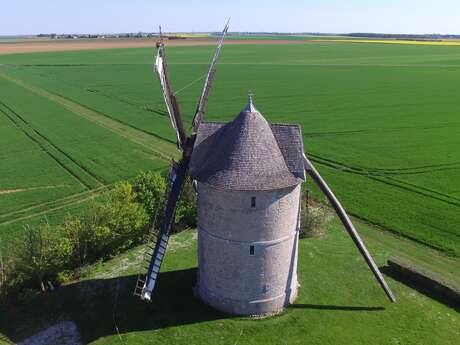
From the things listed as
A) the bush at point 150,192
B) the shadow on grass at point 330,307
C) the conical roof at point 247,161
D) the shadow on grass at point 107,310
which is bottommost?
the shadow on grass at point 107,310

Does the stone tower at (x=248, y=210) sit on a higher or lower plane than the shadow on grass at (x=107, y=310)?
higher

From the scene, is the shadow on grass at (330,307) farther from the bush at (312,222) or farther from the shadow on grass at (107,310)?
the bush at (312,222)

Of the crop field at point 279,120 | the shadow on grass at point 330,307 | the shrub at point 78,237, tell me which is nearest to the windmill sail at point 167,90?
the shrub at point 78,237

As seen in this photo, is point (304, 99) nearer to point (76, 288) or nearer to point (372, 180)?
point (372, 180)

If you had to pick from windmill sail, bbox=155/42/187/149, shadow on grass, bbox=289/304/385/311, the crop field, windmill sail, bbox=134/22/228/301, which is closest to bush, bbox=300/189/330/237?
the crop field

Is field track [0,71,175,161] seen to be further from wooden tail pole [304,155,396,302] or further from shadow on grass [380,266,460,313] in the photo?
shadow on grass [380,266,460,313]

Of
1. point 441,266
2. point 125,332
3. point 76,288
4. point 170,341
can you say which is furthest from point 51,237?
point 441,266
